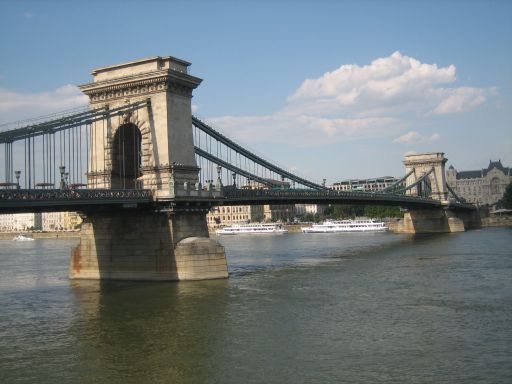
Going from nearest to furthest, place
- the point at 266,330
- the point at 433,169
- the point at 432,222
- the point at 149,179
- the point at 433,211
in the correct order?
the point at 266,330 → the point at 149,179 → the point at 432,222 → the point at 433,211 → the point at 433,169

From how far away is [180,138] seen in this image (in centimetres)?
3656

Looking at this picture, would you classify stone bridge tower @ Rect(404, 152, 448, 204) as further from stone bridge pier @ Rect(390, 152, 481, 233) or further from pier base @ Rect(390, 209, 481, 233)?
pier base @ Rect(390, 209, 481, 233)

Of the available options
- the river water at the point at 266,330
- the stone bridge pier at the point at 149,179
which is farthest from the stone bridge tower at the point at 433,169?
the stone bridge pier at the point at 149,179

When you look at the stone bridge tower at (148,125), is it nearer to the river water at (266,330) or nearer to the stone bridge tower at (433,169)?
the river water at (266,330)

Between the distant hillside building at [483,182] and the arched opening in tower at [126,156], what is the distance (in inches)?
5925

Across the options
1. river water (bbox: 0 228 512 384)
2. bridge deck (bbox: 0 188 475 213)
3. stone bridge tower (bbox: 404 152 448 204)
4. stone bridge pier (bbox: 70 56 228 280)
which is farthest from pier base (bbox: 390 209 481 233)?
stone bridge pier (bbox: 70 56 228 280)

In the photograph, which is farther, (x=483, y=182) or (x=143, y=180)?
(x=483, y=182)

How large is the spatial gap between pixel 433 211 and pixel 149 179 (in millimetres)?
72044

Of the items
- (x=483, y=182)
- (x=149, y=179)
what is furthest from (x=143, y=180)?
(x=483, y=182)

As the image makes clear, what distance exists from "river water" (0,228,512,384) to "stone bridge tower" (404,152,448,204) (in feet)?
220

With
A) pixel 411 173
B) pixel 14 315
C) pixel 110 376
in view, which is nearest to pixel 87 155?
pixel 14 315

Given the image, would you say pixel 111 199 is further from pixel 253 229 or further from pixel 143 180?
pixel 253 229

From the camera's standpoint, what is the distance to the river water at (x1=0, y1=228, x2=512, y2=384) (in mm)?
17359

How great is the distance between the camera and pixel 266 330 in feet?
73.1
